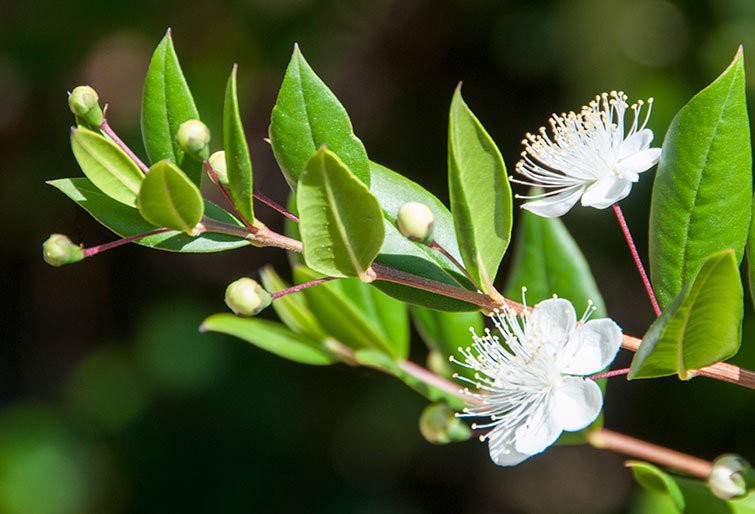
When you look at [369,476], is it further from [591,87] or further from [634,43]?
[634,43]

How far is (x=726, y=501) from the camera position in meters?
0.99

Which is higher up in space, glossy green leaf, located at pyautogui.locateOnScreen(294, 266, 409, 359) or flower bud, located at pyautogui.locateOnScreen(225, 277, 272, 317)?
flower bud, located at pyautogui.locateOnScreen(225, 277, 272, 317)

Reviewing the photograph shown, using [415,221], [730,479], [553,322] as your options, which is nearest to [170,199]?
[415,221]

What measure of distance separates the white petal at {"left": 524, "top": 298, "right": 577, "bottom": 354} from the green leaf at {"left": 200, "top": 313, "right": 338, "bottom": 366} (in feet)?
1.28

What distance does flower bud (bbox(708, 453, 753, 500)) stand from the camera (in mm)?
939

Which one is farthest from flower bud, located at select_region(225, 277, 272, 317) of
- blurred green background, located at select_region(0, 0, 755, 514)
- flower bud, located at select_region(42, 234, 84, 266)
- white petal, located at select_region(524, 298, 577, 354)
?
blurred green background, located at select_region(0, 0, 755, 514)

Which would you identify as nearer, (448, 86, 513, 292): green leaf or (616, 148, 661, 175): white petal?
(448, 86, 513, 292): green leaf

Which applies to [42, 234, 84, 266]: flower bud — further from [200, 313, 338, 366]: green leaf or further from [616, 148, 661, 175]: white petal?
[616, 148, 661, 175]: white petal

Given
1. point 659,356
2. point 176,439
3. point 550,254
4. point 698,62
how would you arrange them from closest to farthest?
point 659,356, point 550,254, point 698,62, point 176,439

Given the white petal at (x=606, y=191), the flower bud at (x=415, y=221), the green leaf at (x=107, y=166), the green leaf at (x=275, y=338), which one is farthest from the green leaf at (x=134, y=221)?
the white petal at (x=606, y=191)

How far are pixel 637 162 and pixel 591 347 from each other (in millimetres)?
248

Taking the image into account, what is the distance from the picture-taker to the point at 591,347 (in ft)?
2.88

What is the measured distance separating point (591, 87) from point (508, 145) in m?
0.38

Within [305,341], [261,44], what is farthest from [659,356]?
[261,44]
